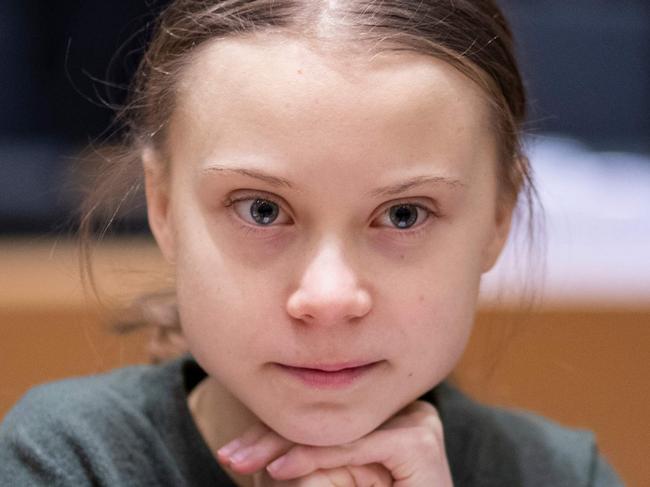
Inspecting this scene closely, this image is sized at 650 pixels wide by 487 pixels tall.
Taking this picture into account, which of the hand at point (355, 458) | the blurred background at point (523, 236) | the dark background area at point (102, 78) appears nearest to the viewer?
the hand at point (355, 458)

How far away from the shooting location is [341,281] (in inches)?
36.6

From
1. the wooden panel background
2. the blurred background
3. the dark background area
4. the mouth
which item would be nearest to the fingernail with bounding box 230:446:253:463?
the mouth

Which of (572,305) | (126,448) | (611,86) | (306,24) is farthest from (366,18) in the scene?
(611,86)

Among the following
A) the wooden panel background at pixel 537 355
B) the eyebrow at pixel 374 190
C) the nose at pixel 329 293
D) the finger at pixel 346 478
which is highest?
the eyebrow at pixel 374 190

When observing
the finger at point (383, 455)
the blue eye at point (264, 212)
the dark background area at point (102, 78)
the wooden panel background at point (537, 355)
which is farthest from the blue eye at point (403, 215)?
the dark background area at point (102, 78)

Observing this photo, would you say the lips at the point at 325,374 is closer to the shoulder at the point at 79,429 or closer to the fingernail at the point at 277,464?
the fingernail at the point at 277,464

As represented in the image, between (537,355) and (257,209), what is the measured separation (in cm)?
86

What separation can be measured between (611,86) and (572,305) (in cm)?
96

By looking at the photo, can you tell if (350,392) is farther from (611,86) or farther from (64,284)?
(611,86)

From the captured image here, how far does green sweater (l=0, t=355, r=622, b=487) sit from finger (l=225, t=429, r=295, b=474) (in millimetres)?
89

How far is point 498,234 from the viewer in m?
1.14

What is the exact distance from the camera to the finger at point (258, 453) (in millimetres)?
1039

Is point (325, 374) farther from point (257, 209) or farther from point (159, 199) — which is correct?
point (159, 199)

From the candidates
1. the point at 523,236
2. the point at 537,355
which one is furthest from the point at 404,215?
the point at 537,355
